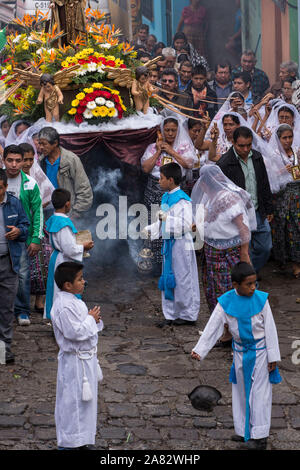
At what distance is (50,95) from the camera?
10008 millimetres

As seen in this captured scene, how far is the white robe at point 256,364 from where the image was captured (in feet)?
17.7

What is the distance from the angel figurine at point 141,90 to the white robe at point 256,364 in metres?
5.43

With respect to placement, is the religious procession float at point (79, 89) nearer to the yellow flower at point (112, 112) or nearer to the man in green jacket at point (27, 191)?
the yellow flower at point (112, 112)

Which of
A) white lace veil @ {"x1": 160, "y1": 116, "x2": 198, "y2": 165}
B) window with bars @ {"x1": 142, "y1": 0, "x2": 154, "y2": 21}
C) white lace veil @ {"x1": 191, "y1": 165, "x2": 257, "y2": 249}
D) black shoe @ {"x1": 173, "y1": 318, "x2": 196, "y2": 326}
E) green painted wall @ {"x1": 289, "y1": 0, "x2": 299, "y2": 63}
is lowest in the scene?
black shoe @ {"x1": 173, "y1": 318, "x2": 196, "y2": 326}

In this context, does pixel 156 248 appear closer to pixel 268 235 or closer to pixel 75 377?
pixel 268 235

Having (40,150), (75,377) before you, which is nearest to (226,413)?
(75,377)

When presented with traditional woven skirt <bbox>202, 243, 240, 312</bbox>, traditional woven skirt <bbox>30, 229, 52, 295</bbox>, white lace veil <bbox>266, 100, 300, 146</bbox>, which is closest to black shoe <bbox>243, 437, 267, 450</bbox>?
traditional woven skirt <bbox>202, 243, 240, 312</bbox>

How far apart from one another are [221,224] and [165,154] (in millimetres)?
2922

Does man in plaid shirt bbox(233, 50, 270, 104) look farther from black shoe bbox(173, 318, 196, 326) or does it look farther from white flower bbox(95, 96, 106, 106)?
black shoe bbox(173, 318, 196, 326)

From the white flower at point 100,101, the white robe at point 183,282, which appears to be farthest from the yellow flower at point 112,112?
the white robe at point 183,282

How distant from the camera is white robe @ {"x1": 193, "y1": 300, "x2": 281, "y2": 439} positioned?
540cm

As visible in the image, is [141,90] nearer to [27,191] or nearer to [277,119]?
[277,119]

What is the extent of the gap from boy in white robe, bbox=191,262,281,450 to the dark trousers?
2318 mm

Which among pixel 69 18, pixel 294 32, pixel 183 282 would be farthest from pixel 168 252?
pixel 294 32
